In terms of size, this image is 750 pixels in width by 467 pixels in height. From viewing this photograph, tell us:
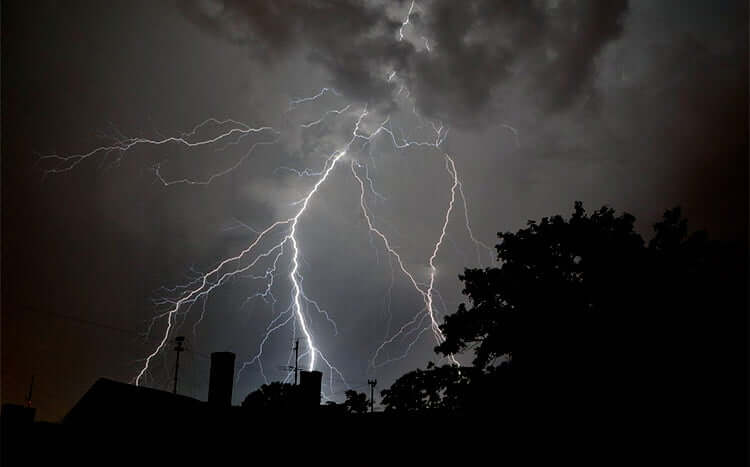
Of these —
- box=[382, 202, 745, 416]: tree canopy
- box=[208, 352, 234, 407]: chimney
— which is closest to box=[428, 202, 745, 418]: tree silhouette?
box=[382, 202, 745, 416]: tree canopy

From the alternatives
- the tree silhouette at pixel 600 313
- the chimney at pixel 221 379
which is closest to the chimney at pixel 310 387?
the chimney at pixel 221 379

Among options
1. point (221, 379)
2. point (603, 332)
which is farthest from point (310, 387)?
point (603, 332)

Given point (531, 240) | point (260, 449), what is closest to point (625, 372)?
point (531, 240)

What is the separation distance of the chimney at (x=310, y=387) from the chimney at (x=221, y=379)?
165 centimetres

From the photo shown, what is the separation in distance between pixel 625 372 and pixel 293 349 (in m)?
20.8

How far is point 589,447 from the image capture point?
387 inches

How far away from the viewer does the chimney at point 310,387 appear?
473 inches

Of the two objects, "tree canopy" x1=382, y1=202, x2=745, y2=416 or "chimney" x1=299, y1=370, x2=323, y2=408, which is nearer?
"tree canopy" x1=382, y1=202, x2=745, y2=416

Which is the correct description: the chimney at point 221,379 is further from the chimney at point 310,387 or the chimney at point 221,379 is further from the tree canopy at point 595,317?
the tree canopy at point 595,317

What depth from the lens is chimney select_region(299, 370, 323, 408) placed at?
12.0 meters

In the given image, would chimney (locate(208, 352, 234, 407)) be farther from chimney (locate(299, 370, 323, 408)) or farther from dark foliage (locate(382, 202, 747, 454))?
dark foliage (locate(382, 202, 747, 454))

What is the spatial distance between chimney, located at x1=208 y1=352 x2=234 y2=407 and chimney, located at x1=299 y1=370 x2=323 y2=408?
5.42 feet

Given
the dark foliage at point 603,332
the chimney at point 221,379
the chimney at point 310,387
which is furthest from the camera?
the chimney at point 310,387

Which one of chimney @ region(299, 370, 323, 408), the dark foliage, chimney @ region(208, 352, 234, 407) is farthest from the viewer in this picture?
chimney @ region(299, 370, 323, 408)
